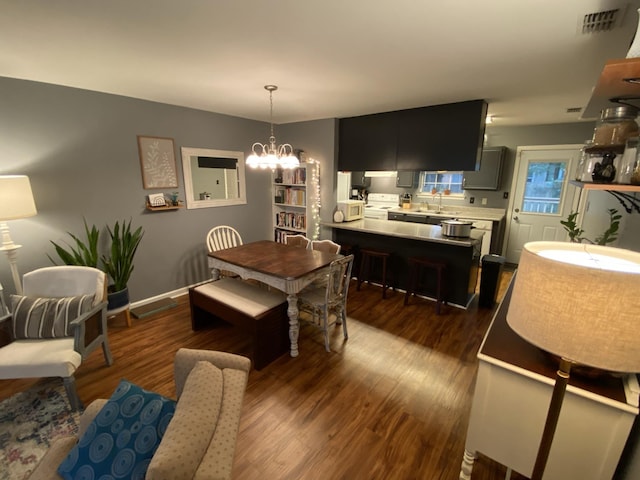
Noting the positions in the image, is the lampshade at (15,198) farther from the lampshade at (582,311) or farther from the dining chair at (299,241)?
the lampshade at (582,311)

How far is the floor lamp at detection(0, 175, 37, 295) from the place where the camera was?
2234 millimetres

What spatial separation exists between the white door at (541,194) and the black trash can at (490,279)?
1.97 m

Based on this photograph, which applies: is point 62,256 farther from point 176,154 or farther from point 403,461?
point 403,461

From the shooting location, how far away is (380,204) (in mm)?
6473

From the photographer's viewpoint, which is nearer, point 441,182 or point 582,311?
point 582,311

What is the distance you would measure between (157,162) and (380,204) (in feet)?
14.8

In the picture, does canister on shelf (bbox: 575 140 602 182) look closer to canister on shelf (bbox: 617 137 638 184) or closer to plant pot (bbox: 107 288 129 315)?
canister on shelf (bbox: 617 137 638 184)

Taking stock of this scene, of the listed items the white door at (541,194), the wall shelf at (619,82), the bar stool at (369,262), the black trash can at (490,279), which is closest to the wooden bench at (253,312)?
the bar stool at (369,262)

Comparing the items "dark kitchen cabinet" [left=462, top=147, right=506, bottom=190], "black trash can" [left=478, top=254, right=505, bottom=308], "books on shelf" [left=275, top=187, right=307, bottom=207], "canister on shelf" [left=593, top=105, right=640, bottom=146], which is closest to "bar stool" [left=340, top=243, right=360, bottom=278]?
"books on shelf" [left=275, top=187, right=307, bottom=207]

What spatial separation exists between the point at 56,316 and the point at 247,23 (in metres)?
2.39

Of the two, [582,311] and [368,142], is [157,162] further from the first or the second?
[582,311]

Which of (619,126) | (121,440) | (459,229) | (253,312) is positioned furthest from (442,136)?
(121,440)

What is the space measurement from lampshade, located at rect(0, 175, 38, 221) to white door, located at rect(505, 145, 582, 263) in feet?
20.7

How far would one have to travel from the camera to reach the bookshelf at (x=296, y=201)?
4.44m
